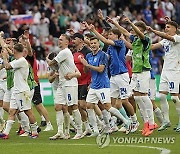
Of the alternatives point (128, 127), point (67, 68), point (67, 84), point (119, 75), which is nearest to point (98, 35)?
point (67, 68)

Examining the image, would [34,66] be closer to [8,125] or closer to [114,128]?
[8,125]

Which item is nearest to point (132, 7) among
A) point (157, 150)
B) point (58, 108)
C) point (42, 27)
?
point (42, 27)

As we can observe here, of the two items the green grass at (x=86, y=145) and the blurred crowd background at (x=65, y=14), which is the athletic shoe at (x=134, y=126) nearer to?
the green grass at (x=86, y=145)

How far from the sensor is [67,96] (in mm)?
17500

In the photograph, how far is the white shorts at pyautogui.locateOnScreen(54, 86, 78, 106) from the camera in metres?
17.5

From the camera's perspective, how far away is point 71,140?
56.8 feet

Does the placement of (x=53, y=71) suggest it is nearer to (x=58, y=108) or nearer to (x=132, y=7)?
(x=58, y=108)

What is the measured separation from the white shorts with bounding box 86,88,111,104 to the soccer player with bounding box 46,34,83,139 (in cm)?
33

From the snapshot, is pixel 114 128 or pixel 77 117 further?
pixel 114 128

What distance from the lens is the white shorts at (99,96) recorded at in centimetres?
1750

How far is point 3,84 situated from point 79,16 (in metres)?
16.2

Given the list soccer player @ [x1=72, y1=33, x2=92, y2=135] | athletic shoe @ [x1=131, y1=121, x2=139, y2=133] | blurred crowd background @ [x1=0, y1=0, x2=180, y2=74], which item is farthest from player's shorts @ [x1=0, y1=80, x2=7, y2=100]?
blurred crowd background @ [x1=0, y1=0, x2=180, y2=74]

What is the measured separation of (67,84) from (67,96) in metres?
0.29

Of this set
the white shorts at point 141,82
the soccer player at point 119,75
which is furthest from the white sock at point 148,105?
the soccer player at point 119,75
